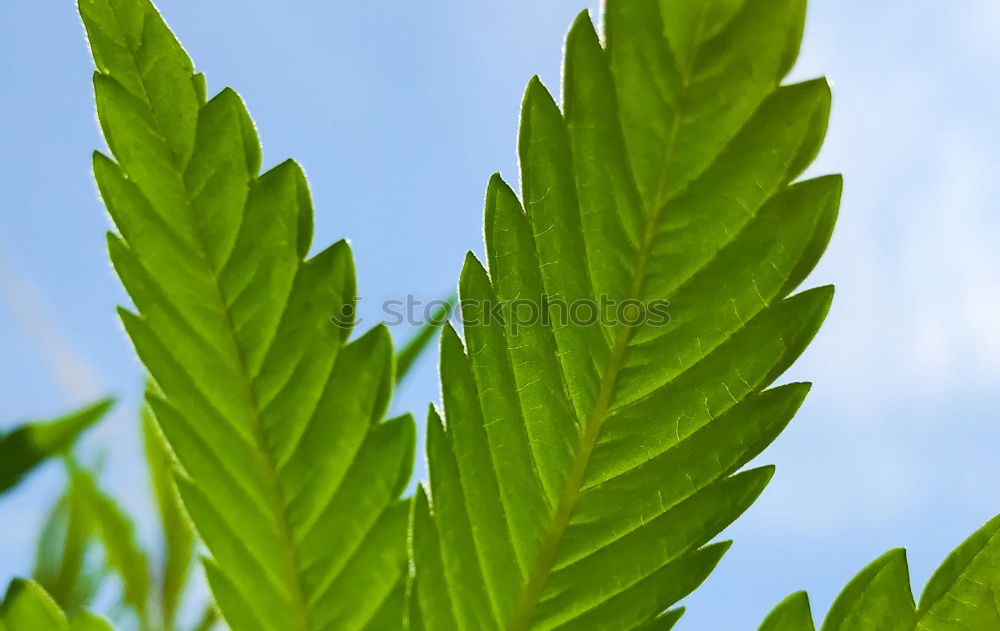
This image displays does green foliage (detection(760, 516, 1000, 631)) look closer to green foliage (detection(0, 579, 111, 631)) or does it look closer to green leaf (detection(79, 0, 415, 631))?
green leaf (detection(79, 0, 415, 631))

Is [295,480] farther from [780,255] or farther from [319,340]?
[780,255]

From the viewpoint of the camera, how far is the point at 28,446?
684 mm

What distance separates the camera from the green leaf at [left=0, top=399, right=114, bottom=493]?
676 millimetres

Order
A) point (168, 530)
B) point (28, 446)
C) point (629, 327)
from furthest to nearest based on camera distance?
point (168, 530), point (28, 446), point (629, 327)

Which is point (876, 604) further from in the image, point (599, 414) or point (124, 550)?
point (124, 550)

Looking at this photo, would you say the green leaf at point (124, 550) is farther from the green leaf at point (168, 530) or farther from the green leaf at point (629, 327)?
the green leaf at point (629, 327)

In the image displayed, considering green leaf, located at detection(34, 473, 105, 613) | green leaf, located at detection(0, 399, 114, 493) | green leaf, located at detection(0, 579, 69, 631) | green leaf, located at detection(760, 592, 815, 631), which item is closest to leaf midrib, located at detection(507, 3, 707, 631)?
green leaf, located at detection(760, 592, 815, 631)

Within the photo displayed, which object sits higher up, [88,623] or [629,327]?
[629,327]

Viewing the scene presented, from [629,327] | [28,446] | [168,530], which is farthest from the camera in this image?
[168,530]

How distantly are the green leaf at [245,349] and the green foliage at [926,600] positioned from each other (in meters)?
0.18

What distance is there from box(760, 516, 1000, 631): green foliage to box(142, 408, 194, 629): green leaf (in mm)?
559

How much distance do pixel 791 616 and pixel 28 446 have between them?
0.56 m

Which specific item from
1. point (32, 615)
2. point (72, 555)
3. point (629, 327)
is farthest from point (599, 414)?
point (72, 555)

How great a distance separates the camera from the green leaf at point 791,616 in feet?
1.30
